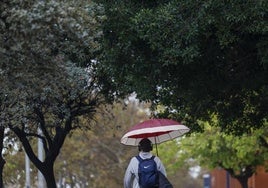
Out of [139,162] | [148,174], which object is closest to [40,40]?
[139,162]

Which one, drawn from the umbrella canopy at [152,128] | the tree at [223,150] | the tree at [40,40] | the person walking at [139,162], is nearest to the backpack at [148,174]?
the person walking at [139,162]

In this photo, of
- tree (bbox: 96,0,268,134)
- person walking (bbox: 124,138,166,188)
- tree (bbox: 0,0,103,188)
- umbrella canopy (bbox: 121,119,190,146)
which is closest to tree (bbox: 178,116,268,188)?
tree (bbox: 96,0,268,134)

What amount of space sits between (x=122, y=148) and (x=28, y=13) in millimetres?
35208

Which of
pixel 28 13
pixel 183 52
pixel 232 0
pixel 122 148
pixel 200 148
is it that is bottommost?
pixel 28 13

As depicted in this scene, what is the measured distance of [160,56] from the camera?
12555 millimetres

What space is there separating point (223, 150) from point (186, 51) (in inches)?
702

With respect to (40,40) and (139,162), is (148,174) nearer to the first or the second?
(139,162)

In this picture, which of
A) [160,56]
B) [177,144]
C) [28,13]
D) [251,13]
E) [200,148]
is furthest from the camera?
[177,144]

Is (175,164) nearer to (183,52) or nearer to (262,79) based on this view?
(262,79)

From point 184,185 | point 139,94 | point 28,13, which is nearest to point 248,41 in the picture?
point 139,94

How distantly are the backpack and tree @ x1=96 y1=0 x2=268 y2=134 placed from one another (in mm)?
2381

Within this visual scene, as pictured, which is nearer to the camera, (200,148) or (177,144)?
(200,148)

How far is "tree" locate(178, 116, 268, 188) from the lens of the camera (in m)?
26.8

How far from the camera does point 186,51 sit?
469 inches
